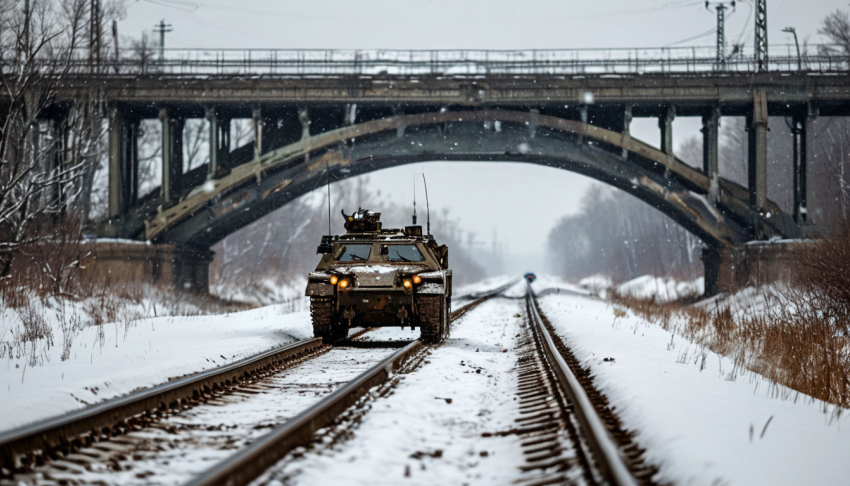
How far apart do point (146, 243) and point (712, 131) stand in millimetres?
21282

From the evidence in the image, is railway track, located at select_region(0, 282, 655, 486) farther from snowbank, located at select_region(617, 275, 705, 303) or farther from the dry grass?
snowbank, located at select_region(617, 275, 705, 303)

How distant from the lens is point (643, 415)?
5.42m

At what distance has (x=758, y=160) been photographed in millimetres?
29844

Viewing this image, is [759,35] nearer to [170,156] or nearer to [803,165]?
[803,165]

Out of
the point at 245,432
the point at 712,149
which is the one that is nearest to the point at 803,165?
the point at 712,149

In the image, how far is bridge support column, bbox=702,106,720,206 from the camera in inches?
1168

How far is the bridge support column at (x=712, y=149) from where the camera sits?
29.7m

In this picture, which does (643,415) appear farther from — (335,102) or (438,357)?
(335,102)

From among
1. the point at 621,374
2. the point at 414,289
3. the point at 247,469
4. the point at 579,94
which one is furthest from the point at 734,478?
the point at 579,94

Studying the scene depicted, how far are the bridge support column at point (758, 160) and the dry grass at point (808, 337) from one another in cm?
1003

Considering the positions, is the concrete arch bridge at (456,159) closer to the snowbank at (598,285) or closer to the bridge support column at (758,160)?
the bridge support column at (758,160)

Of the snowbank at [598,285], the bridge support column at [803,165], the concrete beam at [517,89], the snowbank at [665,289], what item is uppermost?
the concrete beam at [517,89]

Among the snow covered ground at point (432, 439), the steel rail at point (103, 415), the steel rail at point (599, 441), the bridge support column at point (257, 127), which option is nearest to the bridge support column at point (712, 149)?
the bridge support column at point (257, 127)

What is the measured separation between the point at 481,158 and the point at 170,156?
11.9m
